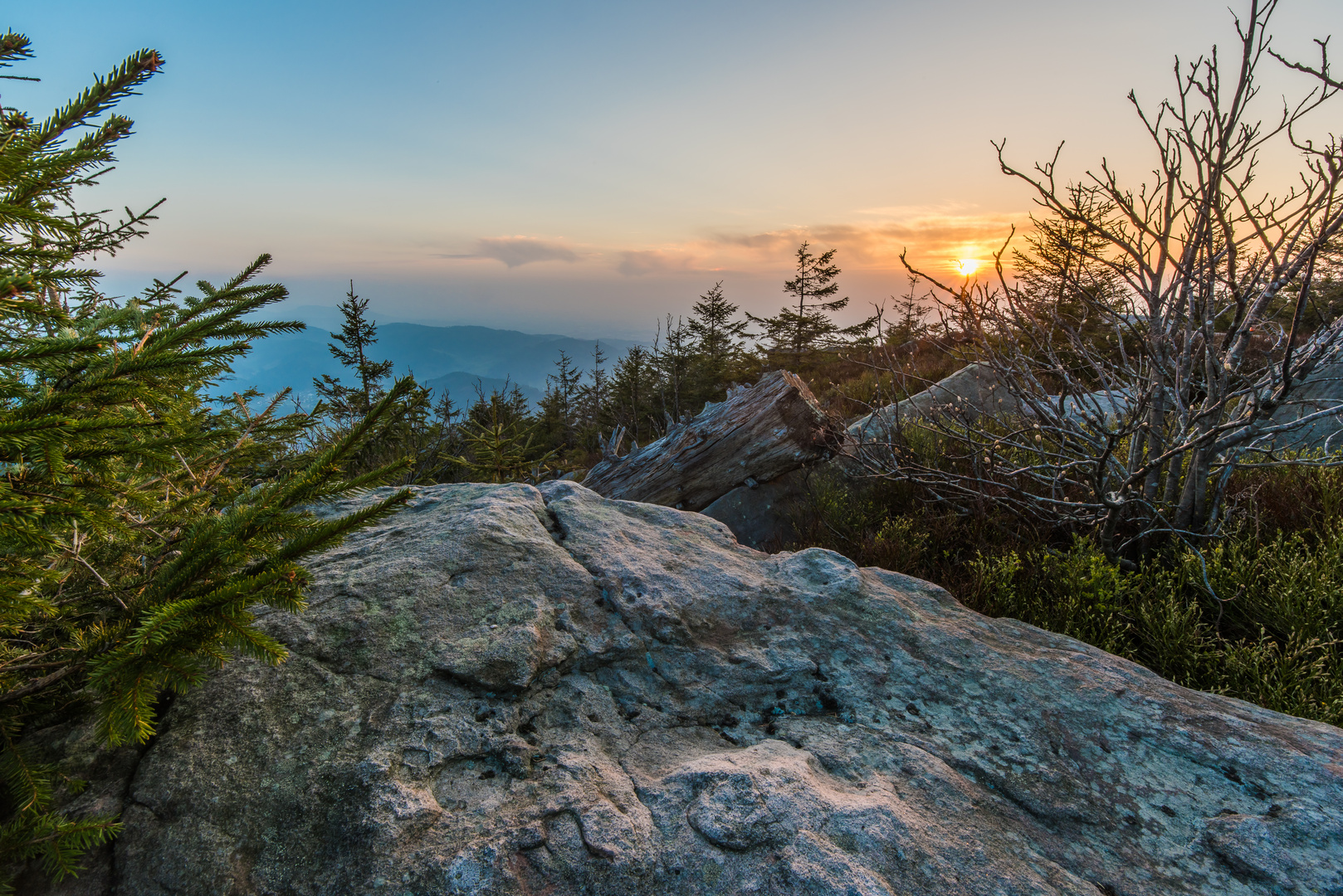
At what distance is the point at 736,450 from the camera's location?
7609 millimetres

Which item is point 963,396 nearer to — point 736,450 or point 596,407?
point 736,450

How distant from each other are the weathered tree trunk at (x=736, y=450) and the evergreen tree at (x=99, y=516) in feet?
18.2

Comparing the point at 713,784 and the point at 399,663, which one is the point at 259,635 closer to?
the point at 399,663

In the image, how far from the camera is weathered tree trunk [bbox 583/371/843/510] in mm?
7438

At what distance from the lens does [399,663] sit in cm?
204

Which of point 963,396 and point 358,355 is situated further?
point 358,355

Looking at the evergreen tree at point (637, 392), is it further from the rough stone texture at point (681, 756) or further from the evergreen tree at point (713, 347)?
the rough stone texture at point (681, 756)

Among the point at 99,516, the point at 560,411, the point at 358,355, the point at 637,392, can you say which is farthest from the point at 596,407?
the point at 99,516

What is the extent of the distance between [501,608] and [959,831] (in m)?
1.72

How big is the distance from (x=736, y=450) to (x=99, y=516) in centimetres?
662

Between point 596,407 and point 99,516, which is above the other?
point 99,516

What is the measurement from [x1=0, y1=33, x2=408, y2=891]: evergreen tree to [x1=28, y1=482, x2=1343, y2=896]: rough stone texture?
0.32 metres

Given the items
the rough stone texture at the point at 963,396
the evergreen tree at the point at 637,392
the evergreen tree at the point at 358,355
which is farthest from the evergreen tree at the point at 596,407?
the rough stone texture at the point at 963,396

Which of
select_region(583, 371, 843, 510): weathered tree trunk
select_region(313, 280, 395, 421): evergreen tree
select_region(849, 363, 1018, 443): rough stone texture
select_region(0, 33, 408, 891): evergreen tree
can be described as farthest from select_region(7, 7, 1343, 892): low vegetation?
select_region(313, 280, 395, 421): evergreen tree
